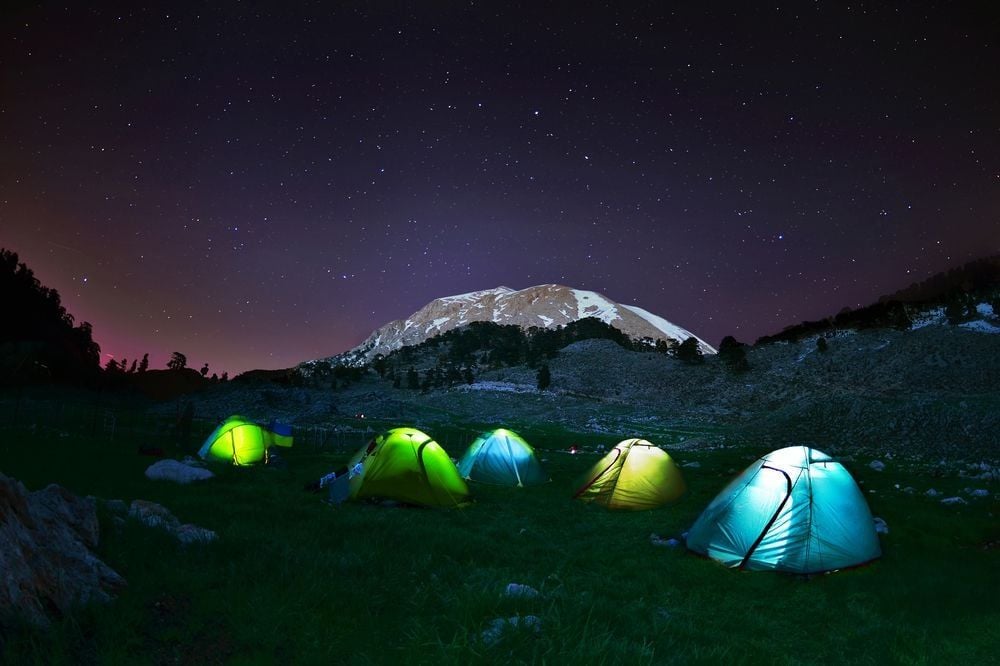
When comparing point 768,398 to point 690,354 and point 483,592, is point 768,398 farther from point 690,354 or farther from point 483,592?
point 483,592

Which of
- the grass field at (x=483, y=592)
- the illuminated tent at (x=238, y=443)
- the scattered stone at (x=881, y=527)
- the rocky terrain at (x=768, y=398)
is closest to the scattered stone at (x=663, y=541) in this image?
the grass field at (x=483, y=592)

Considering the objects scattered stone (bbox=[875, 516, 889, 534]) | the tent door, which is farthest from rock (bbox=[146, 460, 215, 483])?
scattered stone (bbox=[875, 516, 889, 534])

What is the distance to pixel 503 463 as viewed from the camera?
70.0 ft

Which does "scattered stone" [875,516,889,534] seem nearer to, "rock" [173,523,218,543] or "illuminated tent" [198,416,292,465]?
"rock" [173,523,218,543]

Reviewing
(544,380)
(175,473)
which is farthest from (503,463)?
(544,380)

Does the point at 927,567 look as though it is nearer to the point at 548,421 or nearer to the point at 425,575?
the point at 425,575

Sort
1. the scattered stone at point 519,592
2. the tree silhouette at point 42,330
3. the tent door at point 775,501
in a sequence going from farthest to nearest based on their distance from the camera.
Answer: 1. the tree silhouette at point 42,330
2. the tent door at point 775,501
3. the scattered stone at point 519,592

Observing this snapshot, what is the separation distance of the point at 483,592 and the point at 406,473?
1001cm

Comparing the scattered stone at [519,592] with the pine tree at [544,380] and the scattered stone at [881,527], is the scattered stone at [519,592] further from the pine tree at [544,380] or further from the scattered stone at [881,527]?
the pine tree at [544,380]

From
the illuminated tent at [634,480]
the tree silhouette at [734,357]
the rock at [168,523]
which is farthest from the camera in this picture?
the tree silhouette at [734,357]

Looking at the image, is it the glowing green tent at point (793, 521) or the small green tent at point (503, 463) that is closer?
the glowing green tent at point (793, 521)

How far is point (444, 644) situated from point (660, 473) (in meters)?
13.8

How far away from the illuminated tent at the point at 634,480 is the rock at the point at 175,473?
12292mm

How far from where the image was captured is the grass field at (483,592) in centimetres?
488
